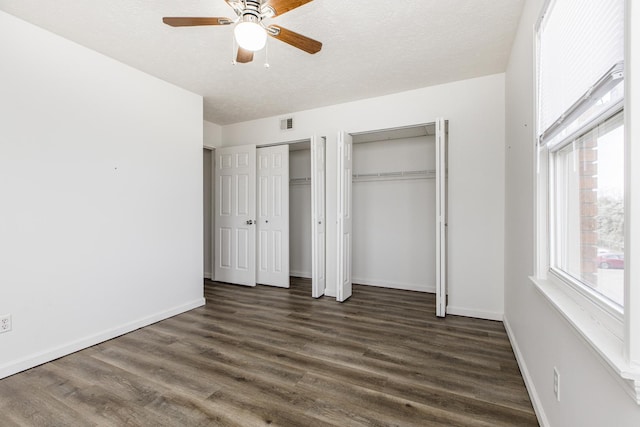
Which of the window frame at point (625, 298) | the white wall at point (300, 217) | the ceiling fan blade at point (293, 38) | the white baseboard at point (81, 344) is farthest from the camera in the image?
the white wall at point (300, 217)

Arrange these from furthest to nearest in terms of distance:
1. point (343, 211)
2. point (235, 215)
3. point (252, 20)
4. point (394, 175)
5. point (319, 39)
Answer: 1. point (235, 215)
2. point (394, 175)
3. point (343, 211)
4. point (319, 39)
5. point (252, 20)

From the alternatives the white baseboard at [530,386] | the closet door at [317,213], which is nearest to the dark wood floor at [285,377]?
the white baseboard at [530,386]

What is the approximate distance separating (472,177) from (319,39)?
214 centimetres

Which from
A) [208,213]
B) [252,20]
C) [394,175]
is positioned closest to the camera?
[252,20]

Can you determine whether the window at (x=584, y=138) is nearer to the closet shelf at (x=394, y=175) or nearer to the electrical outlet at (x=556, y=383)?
the electrical outlet at (x=556, y=383)

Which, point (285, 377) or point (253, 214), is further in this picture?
point (253, 214)

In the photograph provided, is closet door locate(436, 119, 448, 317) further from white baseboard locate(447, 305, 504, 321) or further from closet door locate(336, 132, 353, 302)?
closet door locate(336, 132, 353, 302)

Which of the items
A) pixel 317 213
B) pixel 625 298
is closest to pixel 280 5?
pixel 625 298

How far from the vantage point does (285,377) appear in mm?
2225

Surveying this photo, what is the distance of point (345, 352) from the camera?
2.61m

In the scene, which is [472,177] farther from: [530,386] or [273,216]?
[273,216]

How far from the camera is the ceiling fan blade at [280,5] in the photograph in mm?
1714

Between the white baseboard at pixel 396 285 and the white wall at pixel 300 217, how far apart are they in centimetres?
96

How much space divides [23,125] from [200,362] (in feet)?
7.41
